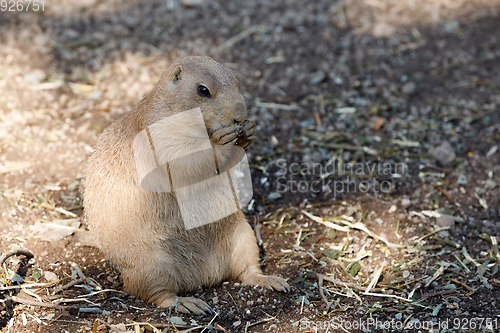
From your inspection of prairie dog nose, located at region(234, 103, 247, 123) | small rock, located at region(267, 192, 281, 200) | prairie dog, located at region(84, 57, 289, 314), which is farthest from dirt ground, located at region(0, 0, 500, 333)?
prairie dog nose, located at region(234, 103, 247, 123)

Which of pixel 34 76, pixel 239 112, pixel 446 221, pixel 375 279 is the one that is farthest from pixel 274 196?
pixel 34 76

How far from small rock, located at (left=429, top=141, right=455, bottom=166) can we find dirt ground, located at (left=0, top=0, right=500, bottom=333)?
2 cm

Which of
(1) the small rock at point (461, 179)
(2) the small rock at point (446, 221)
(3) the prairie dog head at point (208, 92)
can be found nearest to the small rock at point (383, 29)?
(1) the small rock at point (461, 179)

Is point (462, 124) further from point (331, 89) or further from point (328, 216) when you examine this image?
point (328, 216)

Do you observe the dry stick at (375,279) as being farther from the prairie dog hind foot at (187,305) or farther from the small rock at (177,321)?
the small rock at (177,321)

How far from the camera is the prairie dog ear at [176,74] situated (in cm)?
303

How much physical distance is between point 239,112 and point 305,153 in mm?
1913

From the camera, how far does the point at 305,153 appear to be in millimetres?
4691

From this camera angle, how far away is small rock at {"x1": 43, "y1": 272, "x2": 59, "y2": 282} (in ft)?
10.8

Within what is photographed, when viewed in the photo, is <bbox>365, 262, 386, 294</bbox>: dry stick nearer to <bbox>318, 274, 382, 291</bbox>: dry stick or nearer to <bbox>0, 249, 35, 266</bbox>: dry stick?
<bbox>318, 274, 382, 291</bbox>: dry stick

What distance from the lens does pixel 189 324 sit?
3020 millimetres

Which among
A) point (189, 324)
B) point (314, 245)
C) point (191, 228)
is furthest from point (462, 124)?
point (189, 324)

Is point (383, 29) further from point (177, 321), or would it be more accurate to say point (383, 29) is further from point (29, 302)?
point (29, 302)

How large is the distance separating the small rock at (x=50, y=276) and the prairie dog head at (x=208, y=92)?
140cm
